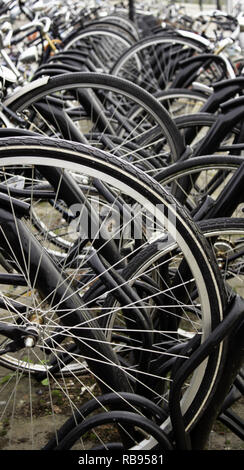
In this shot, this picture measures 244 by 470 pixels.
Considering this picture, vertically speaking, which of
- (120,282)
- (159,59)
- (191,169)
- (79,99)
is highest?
(159,59)

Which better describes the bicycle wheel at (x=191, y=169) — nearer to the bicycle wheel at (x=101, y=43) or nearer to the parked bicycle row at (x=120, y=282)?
the parked bicycle row at (x=120, y=282)

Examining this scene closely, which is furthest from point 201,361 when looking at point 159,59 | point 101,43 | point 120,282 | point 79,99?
point 101,43

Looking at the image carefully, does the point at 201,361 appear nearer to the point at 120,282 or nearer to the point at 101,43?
the point at 120,282

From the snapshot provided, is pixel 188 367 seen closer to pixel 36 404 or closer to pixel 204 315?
pixel 204 315

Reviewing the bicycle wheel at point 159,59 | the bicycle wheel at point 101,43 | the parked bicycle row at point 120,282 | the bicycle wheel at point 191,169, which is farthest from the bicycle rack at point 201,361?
the bicycle wheel at point 101,43

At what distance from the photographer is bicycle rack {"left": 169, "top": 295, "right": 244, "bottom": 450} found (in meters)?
2.21

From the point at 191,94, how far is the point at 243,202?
2297 millimetres

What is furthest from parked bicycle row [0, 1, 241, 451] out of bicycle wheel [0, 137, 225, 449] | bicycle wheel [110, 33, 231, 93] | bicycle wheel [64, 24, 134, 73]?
bicycle wheel [64, 24, 134, 73]

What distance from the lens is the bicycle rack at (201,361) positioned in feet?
7.27

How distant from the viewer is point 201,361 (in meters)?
2.24

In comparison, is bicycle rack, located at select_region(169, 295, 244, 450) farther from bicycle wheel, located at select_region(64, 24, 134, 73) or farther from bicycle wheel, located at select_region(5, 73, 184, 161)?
bicycle wheel, located at select_region(64, 24, 134, 73)

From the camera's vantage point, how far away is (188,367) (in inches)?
87.8

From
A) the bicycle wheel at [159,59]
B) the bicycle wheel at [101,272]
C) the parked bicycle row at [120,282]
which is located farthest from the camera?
the bicycle wheel at [159,59]
